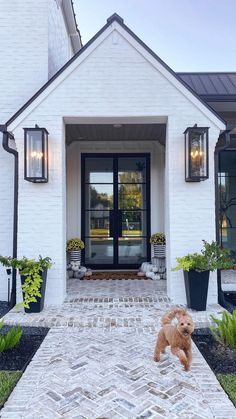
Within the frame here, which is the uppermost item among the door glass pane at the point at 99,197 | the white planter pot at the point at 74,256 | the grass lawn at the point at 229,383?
the door glass pane at the point at 99,197

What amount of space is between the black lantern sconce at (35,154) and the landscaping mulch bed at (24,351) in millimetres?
2121

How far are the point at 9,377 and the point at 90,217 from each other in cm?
480

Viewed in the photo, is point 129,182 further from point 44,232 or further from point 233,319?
point 233,319

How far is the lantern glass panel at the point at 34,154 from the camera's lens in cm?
486

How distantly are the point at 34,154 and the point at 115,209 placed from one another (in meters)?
2.97

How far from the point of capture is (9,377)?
293 centimetres

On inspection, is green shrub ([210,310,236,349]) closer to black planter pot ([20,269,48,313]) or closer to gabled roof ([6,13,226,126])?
black planter pot ([20,269,48,313])

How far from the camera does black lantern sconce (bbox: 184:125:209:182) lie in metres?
4.83

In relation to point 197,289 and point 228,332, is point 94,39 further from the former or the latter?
point 228,332

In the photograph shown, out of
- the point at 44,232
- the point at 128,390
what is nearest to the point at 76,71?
the point at 44,232

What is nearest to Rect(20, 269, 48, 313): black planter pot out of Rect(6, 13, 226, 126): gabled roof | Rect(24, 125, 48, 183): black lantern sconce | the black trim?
Rect(24, 125, 48, 183): black lantern sconce

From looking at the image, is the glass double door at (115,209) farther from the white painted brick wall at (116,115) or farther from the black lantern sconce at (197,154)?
the black lantern sconce at (197,154)

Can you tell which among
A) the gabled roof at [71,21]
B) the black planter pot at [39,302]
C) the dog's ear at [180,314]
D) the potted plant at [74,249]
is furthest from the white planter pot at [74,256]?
the gabled roof at [71,21]

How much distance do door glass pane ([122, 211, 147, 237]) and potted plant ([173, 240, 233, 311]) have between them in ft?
9.20
